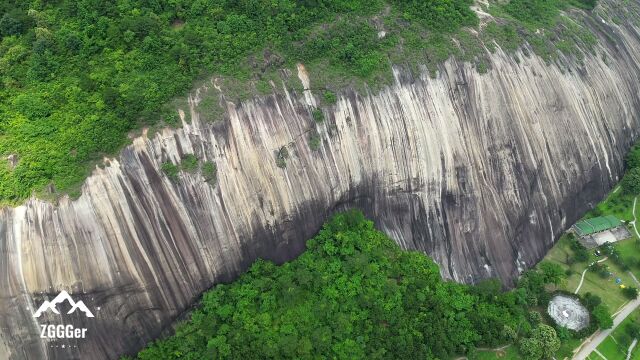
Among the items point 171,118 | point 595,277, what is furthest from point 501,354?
point 171,118

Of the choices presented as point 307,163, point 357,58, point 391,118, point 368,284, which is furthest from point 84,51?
point 368,284

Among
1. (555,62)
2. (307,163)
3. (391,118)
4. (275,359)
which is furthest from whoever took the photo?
(555,62)

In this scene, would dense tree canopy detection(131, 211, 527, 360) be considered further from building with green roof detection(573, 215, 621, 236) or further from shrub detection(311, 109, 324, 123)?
building with green roof detection(573, 215, 621, 236)

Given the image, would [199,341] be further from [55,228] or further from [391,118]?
[391,118]

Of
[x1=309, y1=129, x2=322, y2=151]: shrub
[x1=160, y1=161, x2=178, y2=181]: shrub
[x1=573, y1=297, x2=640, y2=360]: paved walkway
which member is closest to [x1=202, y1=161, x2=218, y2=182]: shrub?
[x1=160, y1=161, x2=178, y2=181]: shrub

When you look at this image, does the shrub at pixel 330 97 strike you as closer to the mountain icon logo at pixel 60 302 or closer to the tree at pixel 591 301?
the mountain icon logo at pixel 60 302
